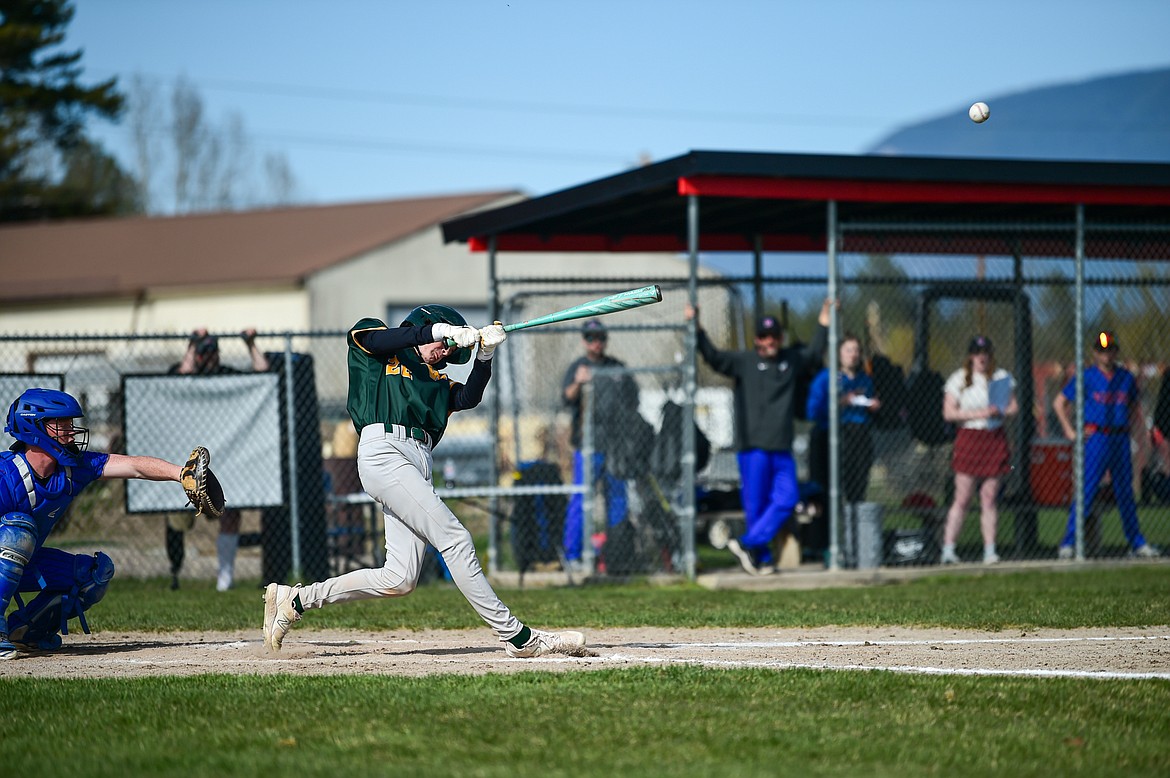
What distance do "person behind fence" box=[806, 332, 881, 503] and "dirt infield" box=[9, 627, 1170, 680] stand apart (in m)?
3.94

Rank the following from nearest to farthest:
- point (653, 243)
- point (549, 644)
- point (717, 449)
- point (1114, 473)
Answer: point (549, 644), point (1114, 473), point (717, 449), point (653, 243)

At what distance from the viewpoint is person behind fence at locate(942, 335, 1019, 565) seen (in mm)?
11969

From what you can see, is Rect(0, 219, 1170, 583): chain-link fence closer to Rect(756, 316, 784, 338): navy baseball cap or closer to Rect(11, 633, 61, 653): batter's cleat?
Rect(756, 316, 784, 338): navy baseball cap

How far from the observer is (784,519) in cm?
1151

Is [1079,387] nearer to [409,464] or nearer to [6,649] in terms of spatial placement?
[409,464]

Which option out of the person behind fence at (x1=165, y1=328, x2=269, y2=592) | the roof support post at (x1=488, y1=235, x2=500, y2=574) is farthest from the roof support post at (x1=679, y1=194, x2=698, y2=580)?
the person behind fence at (x1=165, y1=328, x2=269, y2=592)

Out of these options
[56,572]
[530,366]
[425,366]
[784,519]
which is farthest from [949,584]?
[530,366]

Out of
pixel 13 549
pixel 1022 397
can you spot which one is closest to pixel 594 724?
pixel 13 549

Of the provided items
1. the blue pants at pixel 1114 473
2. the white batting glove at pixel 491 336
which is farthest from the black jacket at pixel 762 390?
the white batting glove at pixel 491 336

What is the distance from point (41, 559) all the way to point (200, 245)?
28770 millimetres

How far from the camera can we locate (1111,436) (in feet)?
40.3

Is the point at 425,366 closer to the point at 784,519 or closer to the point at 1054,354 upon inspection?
the point at 784,519

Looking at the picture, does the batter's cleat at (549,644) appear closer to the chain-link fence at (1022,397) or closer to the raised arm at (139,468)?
the raised arm at (139,468)

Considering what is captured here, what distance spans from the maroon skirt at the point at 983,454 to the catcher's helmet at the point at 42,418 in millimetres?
7822
